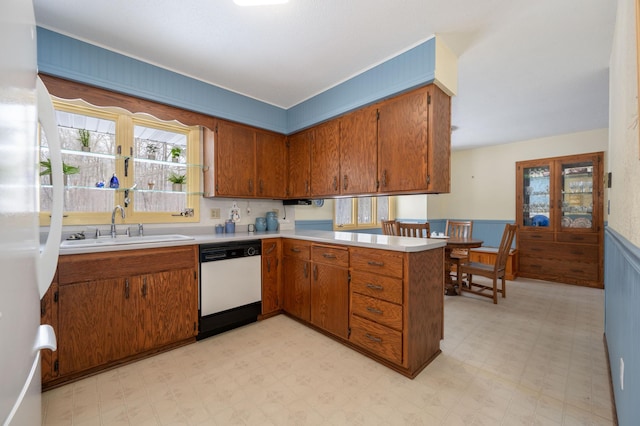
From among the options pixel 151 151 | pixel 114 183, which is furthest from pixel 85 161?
pixel 151 151

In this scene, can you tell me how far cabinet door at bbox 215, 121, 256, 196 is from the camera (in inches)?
115

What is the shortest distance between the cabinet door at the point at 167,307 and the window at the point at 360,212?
2.29 m

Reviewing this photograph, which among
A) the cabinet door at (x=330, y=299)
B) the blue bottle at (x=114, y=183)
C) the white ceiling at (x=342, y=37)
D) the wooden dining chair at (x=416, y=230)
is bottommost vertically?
the cabinet door at (x=330, y=299)

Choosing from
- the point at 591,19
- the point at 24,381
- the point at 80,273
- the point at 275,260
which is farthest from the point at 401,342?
the point at 591,19

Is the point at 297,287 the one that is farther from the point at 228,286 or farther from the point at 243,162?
the point at 243,162

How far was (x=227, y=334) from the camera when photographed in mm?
2547

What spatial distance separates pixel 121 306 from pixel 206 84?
7.15ft

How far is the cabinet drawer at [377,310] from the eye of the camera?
1955 millimetres

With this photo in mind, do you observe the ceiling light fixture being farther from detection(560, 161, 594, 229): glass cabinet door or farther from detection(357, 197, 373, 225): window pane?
detection(560, 161, 594, 229): glass cabinet door

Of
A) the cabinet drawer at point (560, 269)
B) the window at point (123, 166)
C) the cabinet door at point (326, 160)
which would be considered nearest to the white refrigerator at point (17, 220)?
the window at point (123, 166)

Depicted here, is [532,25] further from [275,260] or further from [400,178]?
[275,260]

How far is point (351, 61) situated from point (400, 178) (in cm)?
114

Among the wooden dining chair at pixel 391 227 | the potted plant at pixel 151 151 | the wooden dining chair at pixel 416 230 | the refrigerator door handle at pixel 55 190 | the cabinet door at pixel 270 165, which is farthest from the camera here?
the wooden dining chair at pixel 391 227

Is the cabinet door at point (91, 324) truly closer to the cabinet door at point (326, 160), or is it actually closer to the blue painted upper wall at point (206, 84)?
the blue painted upper wall at point (206, 84)
